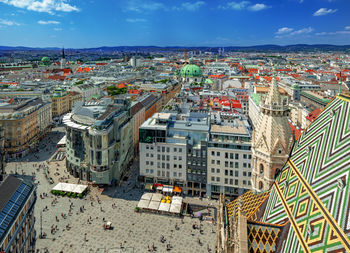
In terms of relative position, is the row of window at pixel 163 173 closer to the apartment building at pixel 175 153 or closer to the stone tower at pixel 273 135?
the apartment building at pixel 175 153

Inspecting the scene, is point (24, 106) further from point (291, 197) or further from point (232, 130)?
point (291, 197)

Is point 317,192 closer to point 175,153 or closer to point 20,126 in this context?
point 175,153

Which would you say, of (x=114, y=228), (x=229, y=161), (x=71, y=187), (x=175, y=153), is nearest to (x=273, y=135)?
(x=229, y=161)

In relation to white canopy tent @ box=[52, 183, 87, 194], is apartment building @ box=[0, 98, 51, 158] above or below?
above

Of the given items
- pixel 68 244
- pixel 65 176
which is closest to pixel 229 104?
pixel 65 176

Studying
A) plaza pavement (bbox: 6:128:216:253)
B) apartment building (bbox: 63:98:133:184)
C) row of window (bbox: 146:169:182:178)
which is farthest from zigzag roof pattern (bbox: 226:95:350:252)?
apartment building (bbox: 63:98:133:184)

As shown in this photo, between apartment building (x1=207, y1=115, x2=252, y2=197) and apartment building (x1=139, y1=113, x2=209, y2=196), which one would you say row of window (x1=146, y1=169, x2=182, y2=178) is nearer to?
apartment building (x1=139, y1=113, x2=209, y2=196)
